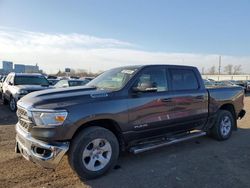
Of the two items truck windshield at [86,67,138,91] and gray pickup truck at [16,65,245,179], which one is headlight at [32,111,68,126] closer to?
gray pickup truck at [16,65,245,179]

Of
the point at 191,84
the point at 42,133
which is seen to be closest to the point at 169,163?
the point at 191,84

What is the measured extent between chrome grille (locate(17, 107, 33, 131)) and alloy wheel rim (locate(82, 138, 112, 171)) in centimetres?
101

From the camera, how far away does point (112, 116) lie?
444 cm

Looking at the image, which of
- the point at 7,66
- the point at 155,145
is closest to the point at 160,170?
the point at 155,145

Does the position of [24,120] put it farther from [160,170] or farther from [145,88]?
[160,170]

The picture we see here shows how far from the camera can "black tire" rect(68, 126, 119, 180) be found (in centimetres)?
410

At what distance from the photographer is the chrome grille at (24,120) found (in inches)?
163

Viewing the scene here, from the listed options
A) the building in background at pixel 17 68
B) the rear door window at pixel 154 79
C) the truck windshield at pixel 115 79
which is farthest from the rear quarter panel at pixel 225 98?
the building in background at pixel 17 68

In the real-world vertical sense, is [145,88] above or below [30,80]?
above

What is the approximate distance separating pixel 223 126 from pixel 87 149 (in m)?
4.24

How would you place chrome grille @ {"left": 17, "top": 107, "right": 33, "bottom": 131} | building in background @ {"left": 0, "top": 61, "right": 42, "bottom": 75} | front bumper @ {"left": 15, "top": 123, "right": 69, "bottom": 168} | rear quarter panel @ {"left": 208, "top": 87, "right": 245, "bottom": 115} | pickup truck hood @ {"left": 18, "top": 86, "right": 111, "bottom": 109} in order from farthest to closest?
1. building in background @ {"left": 0, "top": 61, "right": 42, "bottom": 75}
2. rear quarter panel @ {"left": 208, "top": 87, "right": 245, "bottom": 115}
3. chrome grille @ {"left": 17, "top": 107, "right": 33, "bottom": 131}
4. pickup truck hood @ {"left": 18, "top": 86, "right": 111, "bottom": 109}
5. front bumper @ {"left": 15, "top": 123, "right": 69, "bottom": 168}

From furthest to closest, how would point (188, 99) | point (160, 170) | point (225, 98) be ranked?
point (225, 98) < point (188, 99) < point (160, 170)

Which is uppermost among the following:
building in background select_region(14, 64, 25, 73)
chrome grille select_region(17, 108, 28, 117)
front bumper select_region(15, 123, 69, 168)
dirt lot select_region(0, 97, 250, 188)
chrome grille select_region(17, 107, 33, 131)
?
building in background select_region(14, 64, 25, 73)

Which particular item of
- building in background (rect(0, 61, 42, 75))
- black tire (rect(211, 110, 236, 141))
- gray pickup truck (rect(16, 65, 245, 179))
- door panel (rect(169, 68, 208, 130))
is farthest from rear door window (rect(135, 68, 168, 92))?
building in background (rect(0, 61, 42, 75))
